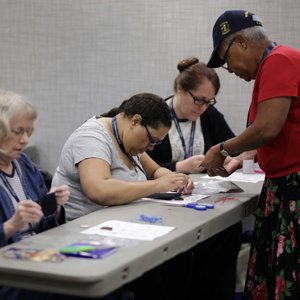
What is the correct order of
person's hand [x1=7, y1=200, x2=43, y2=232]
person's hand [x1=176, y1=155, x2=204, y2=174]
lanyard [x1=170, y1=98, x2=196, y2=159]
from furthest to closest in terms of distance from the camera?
1. lanyard [x1=170, y1=98, x2=196, y2=159]
2. person's hand [x1=176, y1=155, x2=204, y2=174]
3. person's hand [x1=7, y1=200, x2=43, y2=232]

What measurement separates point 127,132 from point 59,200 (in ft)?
1.84

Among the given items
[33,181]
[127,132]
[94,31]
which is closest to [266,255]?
[127,132]

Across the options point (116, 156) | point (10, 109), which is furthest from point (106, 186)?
point (10, 109)

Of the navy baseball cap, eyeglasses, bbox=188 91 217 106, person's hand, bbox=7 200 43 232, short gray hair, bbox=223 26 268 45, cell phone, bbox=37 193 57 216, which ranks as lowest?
cell phone, bbox=37 193 57 216

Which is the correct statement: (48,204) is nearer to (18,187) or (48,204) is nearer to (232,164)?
(18,187)

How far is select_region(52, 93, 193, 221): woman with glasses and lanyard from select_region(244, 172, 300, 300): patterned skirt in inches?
16.8

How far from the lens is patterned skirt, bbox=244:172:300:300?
2.67 meters

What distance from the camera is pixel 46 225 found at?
2582 mm

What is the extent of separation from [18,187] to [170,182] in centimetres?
71

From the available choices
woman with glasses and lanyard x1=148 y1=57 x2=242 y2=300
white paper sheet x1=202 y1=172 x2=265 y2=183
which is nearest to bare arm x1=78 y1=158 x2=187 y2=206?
woman with glasses and lanyard x1=148 y1=57 x2=242 y2=300

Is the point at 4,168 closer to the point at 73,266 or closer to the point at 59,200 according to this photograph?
the point at 59,200

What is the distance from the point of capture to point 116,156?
2.95m

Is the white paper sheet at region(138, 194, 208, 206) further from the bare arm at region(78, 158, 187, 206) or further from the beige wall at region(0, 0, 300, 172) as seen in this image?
the beige wall at region(0, 0, 300, 172)

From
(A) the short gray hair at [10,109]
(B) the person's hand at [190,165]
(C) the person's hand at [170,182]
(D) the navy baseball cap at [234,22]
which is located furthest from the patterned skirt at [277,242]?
(A) the short gray hair at [10,109]
